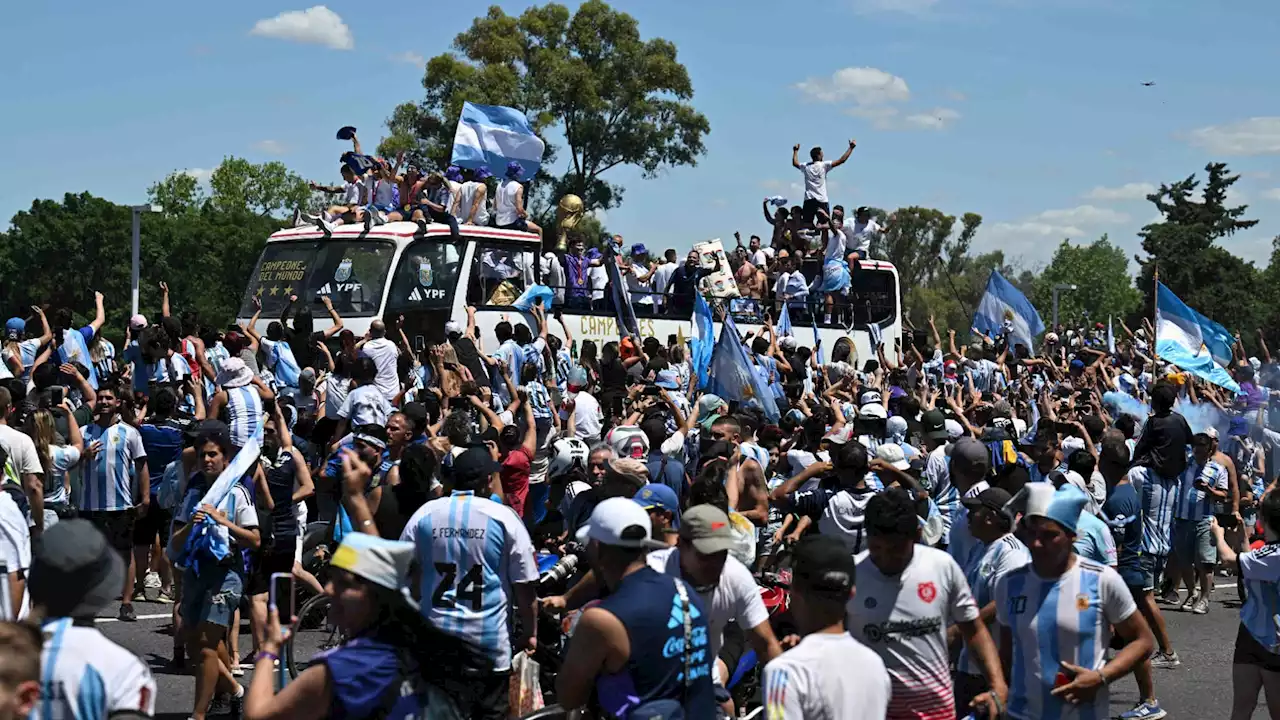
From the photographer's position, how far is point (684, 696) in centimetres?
508

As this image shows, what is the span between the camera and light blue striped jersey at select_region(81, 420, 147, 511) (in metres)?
11.5

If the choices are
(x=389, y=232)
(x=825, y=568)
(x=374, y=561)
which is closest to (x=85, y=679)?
(x=374, y=561)

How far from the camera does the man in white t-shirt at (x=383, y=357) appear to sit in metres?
14.4

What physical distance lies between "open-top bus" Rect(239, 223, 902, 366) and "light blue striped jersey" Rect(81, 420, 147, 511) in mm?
5671

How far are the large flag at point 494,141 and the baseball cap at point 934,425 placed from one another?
9.85m

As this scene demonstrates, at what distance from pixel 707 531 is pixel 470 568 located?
3.75 feet

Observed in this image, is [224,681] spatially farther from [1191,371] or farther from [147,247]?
[147,247]

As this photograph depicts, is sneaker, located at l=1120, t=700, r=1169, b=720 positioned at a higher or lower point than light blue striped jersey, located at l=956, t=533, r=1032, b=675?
lower

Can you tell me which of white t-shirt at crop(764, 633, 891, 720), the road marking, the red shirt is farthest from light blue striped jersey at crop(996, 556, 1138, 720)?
the road marking

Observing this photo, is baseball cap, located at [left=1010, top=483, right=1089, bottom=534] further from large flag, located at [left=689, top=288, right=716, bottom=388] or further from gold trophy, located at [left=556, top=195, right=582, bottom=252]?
gold trophy, located at [left=556, top=195, right=582, bottom=252]

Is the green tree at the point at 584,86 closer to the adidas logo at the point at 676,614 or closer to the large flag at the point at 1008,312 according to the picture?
the large flag at the point at 1008,312

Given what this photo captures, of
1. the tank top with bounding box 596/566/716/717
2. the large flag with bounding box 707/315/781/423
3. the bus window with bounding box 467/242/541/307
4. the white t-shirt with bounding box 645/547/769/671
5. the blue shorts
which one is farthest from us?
the bus window with bounding box 467/242/541/307

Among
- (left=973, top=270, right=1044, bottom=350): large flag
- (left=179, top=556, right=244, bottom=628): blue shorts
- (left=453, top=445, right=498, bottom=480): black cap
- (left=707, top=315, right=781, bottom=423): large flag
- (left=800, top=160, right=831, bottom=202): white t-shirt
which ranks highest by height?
(left=800, top=160, right=831, bottom=202): white t-shirt

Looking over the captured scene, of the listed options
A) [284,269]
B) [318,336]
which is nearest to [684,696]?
[318,336]
